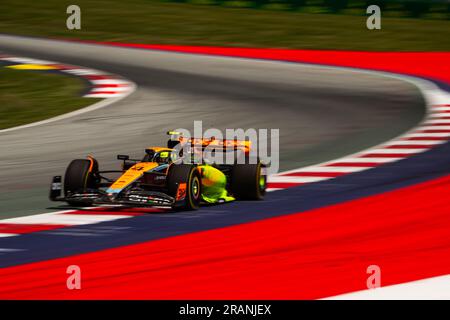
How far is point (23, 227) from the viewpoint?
10.3 m

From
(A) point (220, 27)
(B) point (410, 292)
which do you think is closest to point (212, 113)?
(B) point (410, 292)

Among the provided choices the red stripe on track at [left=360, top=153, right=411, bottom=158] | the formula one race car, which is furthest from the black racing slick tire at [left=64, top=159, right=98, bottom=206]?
the red stripe on track at [left=360, top=153, right=411, bottom=158]

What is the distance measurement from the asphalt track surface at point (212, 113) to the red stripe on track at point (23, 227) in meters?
0.52

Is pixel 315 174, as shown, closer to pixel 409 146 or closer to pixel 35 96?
pixel 409 146

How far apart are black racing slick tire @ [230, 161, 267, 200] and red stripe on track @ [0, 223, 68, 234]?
2.09 metres

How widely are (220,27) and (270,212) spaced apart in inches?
926

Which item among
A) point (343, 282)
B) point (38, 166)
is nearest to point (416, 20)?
point (38, 166)

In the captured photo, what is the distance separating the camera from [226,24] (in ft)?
113

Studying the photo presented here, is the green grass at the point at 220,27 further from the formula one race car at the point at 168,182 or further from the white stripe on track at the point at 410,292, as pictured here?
the white stripe on track at the point at 410,292

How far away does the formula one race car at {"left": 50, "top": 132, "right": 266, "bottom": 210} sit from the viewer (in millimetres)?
10797

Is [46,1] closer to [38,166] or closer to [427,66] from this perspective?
[427,66]

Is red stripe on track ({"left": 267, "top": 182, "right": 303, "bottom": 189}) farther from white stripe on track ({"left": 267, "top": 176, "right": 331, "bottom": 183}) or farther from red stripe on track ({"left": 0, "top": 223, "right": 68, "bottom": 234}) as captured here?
red stripe on track ({"left": 0, "top": 223, "right": 68, "bottom": 234})

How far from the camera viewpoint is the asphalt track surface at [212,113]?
46.8 ft

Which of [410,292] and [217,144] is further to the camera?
[217,144]
